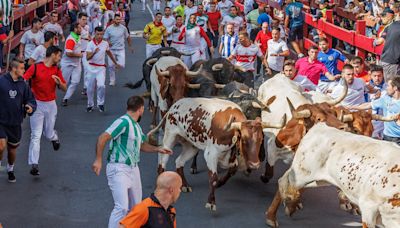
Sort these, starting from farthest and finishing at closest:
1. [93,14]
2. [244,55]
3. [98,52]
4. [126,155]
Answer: [93,14]
[98,52]
[244,55]
[126,155]

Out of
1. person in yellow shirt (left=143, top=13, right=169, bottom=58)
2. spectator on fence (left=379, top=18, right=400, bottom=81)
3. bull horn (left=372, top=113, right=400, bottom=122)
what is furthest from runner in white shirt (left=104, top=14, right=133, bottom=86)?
bull horn (left=372, top=113, right=400, bottom=122)

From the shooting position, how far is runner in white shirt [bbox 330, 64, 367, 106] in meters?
13.3

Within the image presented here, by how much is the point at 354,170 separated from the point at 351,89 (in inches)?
164

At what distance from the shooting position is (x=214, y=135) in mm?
11531

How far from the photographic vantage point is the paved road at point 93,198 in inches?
432

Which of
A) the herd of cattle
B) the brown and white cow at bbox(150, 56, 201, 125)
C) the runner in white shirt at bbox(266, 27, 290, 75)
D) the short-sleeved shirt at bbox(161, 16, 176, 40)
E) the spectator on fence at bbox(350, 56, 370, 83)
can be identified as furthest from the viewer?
the short-sleeved shirt at bbox(161, 16, 176, 40)

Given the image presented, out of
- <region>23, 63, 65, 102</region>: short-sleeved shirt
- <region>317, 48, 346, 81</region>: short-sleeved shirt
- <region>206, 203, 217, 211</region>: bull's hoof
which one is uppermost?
<region>23, 63, 65, 102</region>: short-sleeved shirt

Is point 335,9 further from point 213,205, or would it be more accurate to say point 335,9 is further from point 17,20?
point 213,205

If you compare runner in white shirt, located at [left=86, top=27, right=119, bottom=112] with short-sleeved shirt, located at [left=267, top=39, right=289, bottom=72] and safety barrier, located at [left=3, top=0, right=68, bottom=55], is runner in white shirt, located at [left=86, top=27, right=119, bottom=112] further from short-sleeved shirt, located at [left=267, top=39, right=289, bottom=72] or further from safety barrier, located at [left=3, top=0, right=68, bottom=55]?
short-sleeved shirt, located at [left=267, top=39, right=289, bottom=72]

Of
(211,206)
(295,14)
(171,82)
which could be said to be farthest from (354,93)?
(295,14)

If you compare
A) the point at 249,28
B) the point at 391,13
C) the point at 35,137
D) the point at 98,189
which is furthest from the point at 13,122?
the point at 249,28

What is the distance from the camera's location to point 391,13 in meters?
17.2

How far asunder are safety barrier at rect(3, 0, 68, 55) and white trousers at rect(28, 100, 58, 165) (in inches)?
236

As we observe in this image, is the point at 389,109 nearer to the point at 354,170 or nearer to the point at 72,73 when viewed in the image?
the point at 354,170
